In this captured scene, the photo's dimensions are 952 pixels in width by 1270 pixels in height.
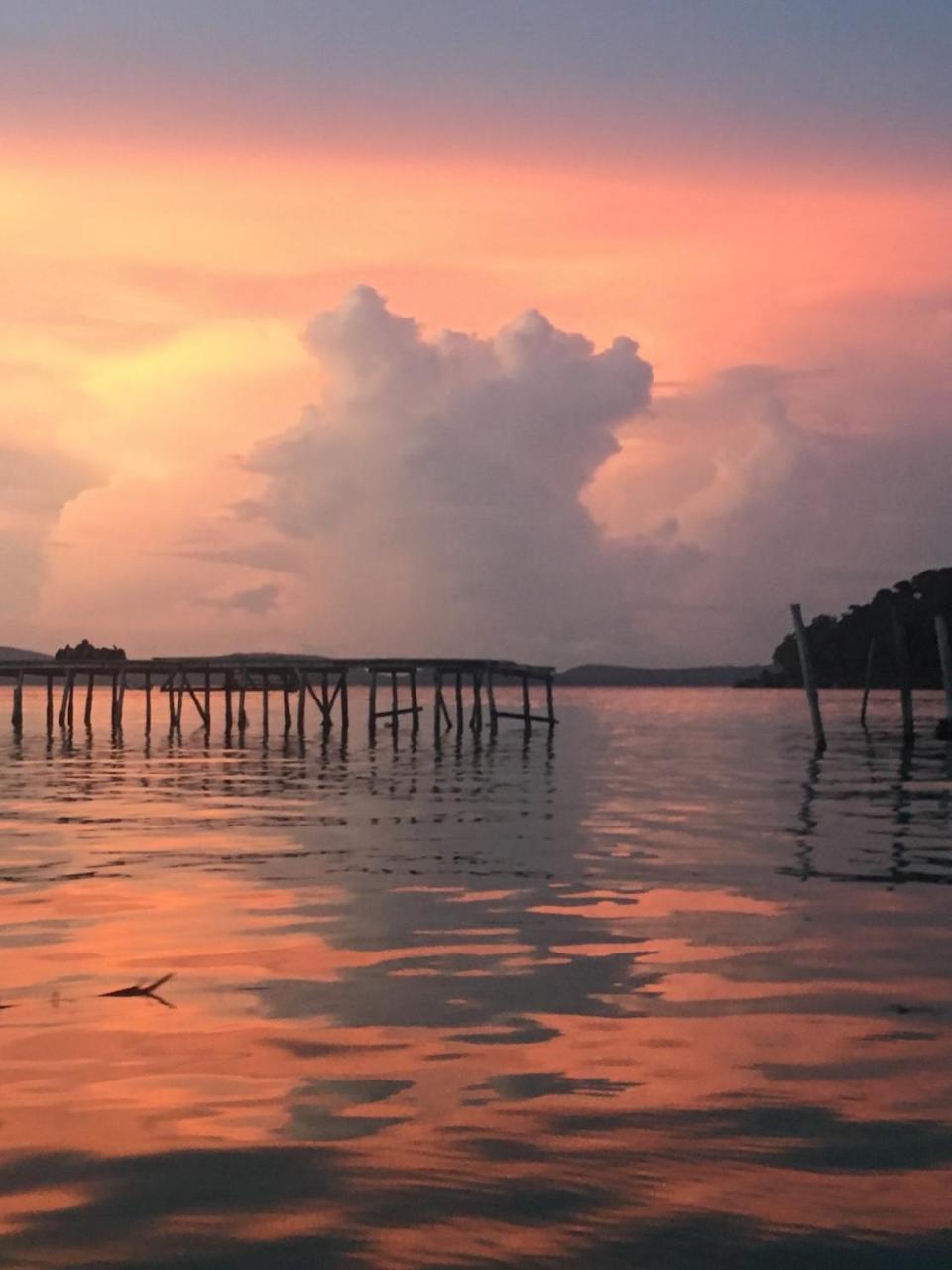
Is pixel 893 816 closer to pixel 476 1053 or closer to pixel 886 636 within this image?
pixel 476 1053

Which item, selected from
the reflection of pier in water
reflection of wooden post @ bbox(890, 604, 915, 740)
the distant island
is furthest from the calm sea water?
the distant island

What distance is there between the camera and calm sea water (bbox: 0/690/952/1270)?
6703mm

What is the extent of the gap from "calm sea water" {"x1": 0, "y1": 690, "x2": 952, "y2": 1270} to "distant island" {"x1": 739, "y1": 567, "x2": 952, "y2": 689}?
418 ft

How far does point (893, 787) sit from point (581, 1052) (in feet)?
84.9

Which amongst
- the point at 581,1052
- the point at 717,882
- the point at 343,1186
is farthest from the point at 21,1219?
the point at 717,882

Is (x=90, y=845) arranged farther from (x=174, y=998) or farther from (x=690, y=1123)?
→ (x=690, y=1123)

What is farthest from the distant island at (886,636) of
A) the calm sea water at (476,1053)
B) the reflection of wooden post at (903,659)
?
the calm sea water at (476,1053)

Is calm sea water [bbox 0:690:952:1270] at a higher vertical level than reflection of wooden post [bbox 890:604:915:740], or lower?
lower

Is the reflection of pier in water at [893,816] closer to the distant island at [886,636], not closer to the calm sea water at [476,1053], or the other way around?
the calm sea water at [476,1053]

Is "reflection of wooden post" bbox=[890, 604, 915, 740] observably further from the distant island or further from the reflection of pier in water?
the distant island

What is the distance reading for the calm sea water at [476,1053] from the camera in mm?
6703

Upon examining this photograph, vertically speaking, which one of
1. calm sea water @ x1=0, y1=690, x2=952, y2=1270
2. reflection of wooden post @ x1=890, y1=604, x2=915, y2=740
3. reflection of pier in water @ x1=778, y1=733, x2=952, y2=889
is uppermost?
reflection of wooden post @ x1=890, y1=604, x2=915, y2=740

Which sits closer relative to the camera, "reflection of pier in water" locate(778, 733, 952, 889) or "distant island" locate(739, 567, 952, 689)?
"reflection of pier in water" locate(778, 733, 952, 889)

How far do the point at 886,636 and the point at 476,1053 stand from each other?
168 metres
